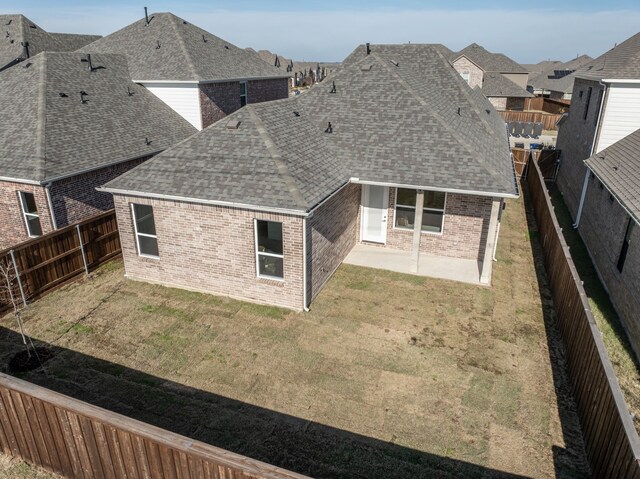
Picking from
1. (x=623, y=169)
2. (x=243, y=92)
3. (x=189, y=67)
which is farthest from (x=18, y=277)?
(x=623, y=169)

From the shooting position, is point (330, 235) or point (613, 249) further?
point (330, 235)

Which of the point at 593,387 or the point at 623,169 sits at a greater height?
the point at 623,169

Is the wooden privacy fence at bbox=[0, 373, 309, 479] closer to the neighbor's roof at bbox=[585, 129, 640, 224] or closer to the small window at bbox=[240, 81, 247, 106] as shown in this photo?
the neighbor's roof at bbox=[585, 129, 640, 224]

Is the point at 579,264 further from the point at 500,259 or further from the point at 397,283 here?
the point at 397,283

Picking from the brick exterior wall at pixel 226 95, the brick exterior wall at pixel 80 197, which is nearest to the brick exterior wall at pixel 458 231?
the brick exterior wall at pixel 80 197

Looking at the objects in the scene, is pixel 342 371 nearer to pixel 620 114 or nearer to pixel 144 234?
pixel 144 234

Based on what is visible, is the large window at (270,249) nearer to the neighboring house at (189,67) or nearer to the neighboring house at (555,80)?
the neighboring house at (189,67)
